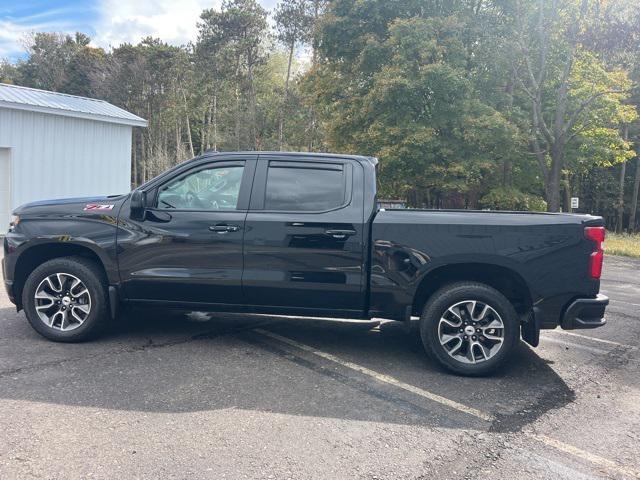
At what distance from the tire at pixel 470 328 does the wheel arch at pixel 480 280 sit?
15 cm

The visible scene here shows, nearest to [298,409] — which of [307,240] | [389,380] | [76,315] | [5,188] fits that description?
[389,380]

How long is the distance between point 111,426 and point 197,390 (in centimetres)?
75

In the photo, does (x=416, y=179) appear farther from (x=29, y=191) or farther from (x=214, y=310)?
(x=214, y=310)

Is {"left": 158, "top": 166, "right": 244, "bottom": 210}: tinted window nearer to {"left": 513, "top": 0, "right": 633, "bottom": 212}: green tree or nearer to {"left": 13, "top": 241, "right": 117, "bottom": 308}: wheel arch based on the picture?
{"left": 13, "top": 241, "right": 117, "bottom": 308}: wheel arch

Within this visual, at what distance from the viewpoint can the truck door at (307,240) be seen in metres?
4.74

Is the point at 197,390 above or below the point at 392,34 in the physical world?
below

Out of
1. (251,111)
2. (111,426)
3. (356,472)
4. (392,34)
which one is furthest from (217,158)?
(251,111)

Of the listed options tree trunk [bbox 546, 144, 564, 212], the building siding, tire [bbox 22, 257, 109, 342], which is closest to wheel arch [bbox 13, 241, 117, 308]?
tire [bbox 22, 257, 109, 342]

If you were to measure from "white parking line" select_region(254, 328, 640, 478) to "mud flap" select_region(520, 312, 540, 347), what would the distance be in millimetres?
1081

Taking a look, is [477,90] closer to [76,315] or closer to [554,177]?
[554,177]

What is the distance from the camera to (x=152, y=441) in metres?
3.28

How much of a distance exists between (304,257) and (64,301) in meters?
2.35

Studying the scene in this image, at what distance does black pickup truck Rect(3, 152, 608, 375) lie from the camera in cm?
454

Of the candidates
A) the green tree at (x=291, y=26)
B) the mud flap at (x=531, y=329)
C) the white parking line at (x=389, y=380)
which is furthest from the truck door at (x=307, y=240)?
the green tree at (x=291, y=26)
